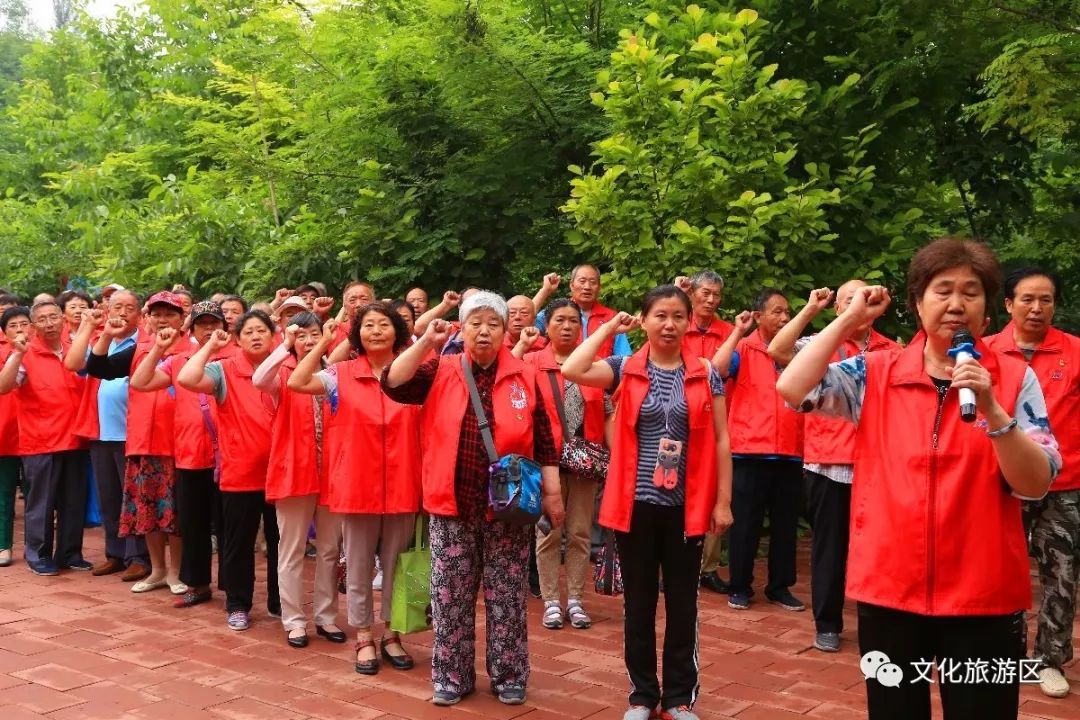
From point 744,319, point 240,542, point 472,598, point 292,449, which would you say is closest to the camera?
point 472,598

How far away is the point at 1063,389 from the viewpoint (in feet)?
18.7

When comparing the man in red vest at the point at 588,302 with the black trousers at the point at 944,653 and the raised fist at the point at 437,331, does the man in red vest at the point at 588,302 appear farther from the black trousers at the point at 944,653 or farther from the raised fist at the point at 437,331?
the black trousers at the point at 944,653

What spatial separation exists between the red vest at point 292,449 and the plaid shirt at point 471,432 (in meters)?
1.17

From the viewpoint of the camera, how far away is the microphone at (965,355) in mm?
2766

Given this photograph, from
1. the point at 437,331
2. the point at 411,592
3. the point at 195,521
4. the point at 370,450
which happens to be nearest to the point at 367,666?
the point at 411,592

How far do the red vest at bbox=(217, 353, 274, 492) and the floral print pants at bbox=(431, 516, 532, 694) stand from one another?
6.28ft

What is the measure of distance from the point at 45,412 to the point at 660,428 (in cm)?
599

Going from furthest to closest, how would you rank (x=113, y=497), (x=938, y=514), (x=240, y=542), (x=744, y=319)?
(x=113, y=497) → (x=240, y=542) → (x=744, y=319) → (x=938, y=514)

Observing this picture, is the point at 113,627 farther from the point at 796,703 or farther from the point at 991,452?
the point at 991,452

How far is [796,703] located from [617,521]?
1413 millimetres

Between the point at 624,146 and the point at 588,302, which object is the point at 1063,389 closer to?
the point at 588,302

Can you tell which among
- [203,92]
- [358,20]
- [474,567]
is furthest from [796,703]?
[203,92]

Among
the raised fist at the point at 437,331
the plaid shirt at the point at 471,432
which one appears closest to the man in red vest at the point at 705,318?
the plaid shirt at the point at 471,432

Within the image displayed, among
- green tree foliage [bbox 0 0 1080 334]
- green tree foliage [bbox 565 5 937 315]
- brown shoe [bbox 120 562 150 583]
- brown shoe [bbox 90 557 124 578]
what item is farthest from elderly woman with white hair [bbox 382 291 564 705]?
brown shoe [bbox 90 557 124 578]
